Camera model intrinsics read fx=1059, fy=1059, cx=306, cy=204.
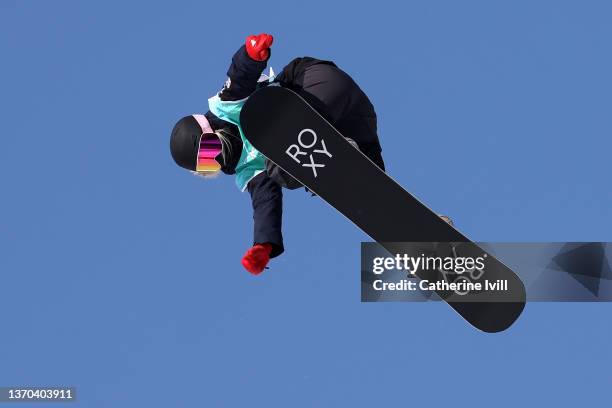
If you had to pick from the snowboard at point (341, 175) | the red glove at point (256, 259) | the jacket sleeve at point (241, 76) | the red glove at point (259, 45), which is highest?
the red glove at point (259, 45)

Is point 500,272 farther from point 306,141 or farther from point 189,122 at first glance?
point 189,122

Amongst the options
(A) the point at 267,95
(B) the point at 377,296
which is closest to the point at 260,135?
(A) the point at 267,95

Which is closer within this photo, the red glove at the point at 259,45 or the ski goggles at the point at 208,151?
the red glove at the point at 259,45

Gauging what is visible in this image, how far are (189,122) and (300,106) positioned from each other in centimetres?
69

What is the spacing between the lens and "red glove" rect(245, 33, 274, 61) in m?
5.82

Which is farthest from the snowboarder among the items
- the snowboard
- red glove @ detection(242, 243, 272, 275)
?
the snowboard

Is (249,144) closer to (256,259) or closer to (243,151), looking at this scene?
(243,151)

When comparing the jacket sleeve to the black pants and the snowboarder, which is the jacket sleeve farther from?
the black pants

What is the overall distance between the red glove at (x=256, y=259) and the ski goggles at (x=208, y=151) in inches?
20.9

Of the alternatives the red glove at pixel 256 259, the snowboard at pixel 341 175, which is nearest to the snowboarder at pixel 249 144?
the red glove at pixel 256 259

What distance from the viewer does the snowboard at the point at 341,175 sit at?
5.99 metres

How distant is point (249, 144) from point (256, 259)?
70 cm

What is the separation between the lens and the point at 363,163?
19.9ft

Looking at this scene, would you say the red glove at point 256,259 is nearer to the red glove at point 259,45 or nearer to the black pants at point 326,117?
the black pants at point 326,117
